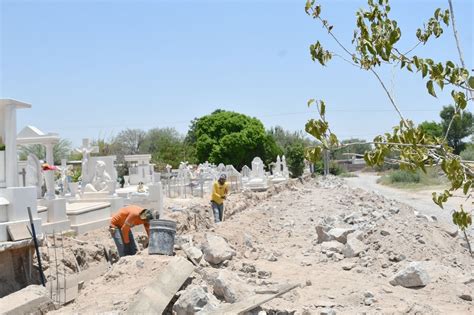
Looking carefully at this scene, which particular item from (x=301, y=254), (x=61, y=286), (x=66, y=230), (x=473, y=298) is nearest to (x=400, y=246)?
(x=301, y=254)

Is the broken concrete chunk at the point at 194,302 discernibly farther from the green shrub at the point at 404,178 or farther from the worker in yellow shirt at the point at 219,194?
the green shrub at the point at 404,178

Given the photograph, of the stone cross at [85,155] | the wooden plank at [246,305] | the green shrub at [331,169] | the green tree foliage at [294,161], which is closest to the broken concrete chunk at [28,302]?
the wooden plank at [246,305]

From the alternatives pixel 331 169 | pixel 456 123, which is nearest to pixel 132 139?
pixel 331 169

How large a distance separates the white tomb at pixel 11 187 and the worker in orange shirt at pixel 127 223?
1405 mm

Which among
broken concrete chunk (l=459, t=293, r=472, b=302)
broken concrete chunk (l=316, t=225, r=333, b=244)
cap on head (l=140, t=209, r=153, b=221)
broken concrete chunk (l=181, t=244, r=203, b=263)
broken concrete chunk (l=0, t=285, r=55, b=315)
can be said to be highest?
cap on head (l=140, t=209, r=153, b=221)

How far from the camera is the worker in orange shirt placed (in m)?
8.70

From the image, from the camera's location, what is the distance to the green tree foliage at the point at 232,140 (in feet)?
177

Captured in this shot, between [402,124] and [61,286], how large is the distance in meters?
7.93

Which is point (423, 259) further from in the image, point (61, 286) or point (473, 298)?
point (61, 286)

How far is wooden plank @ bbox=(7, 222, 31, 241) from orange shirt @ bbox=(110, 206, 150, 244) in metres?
1.45

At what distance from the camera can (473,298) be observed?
6.72 meters

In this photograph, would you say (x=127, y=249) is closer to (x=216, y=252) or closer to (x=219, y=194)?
(x=216, y=252)

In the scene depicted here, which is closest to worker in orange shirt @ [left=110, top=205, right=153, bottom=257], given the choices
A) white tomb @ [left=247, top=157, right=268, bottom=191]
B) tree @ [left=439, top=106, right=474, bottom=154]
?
tree @ [left=439, top=106, right=474, bottom=154]

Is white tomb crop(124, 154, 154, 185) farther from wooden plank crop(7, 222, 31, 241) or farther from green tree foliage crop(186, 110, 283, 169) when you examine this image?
green tree foliage crop(186, 110, 283, 169)
